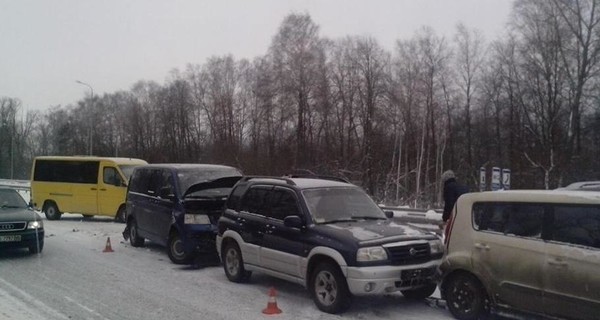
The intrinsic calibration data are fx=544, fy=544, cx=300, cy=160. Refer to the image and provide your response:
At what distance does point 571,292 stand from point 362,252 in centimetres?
246

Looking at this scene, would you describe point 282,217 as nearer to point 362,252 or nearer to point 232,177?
point 362,252

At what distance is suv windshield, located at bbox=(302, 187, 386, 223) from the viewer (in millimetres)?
8172

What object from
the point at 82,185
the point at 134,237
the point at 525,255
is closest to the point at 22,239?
the point at 134,237

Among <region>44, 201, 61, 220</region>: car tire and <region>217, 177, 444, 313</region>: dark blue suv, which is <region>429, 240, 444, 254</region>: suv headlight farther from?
<region>44, 201, 61, 220</region>: car tire

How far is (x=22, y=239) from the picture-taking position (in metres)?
11.5

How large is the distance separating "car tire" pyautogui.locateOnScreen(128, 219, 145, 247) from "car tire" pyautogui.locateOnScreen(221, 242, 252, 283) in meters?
4.66

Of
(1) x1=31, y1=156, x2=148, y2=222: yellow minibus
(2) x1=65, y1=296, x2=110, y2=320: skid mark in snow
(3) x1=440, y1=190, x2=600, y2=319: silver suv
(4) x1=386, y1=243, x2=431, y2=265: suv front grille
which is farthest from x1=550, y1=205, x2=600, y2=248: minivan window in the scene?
(1) x1=31, y1=156, x2=148, y2=222: yellow minibus

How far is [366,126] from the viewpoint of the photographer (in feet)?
168

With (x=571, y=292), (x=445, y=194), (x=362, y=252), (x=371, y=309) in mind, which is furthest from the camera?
(x=445, y=194)

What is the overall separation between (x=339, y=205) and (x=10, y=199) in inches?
329

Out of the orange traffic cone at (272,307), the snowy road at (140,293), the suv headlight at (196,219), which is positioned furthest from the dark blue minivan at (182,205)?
the orange traffic cone at (272,307)

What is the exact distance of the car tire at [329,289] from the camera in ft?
23.9

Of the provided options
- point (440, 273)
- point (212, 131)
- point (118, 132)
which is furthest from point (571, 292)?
point (118, 132)

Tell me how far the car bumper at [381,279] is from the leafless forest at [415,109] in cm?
3144
